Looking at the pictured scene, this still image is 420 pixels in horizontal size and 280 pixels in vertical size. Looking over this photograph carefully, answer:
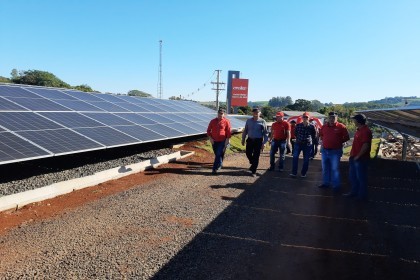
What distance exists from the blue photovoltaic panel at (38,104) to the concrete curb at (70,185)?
3902 mm

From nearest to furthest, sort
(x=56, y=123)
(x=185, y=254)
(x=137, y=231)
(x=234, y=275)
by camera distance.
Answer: (x=234, y=275), (x=185, y=254), (x=137, y=231), (x=56, y=123)

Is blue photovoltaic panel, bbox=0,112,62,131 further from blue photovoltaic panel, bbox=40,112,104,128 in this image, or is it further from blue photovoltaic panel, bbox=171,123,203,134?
blue photovoltaic panel, bbox=171,123,203,134

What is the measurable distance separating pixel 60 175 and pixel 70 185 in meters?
0.99

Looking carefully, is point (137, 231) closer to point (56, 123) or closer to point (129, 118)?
point (56, 123)

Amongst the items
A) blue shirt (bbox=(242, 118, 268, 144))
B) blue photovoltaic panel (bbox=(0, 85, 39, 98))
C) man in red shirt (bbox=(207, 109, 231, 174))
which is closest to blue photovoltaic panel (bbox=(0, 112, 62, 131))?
blue photovoltaic panel (bbox=(0, 85, 39, 98))

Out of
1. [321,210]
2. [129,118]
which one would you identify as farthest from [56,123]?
[321,210]

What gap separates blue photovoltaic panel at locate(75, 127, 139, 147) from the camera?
9.82 m

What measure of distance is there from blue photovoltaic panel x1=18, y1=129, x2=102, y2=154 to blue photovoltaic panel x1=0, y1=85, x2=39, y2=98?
356 centimetres

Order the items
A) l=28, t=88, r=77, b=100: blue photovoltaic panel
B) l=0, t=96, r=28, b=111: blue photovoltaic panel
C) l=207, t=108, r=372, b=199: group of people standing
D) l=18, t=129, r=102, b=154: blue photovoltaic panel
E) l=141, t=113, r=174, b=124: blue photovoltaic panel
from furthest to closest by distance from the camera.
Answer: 1. l=141, t=113, r=174, b=124: blue photovoltaic panel
2. l=28, t=88, r=77, b=100: blue photovoltaic panel
3. l=0, t=96, r=28, b=111: blue photovoltaic panel
4. l=18, t=129, r=102, b=154: blue photovoltaic panel
5. l=207, t=108, r=372, b=199: group of people standing

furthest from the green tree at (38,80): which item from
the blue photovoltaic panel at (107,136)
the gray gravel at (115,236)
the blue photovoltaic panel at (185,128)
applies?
the gray gravel at (115,236)

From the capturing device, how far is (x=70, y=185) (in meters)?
7.62

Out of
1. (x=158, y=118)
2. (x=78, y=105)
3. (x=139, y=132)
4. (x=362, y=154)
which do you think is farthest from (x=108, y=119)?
(x=362, y=154)

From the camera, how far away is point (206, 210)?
6797 millimetres

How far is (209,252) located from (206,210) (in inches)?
74.7
